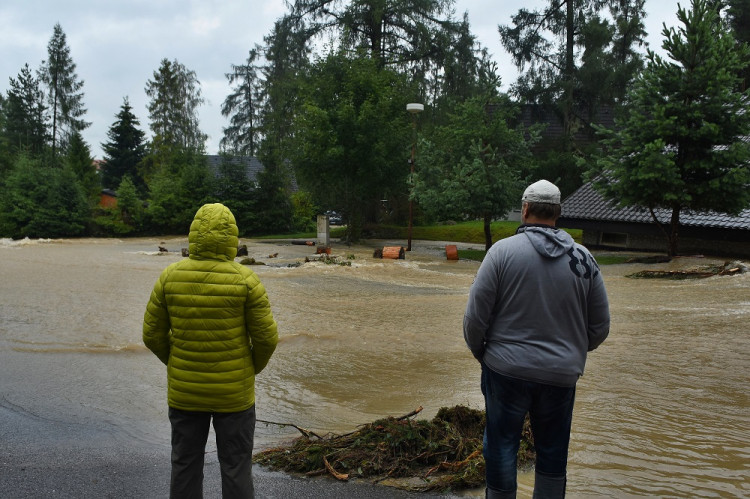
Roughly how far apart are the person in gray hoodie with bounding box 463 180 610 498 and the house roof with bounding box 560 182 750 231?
61.9 ft

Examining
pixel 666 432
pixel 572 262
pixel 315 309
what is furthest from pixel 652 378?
pixel 315 309

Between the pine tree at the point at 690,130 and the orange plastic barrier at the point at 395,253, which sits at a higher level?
the pine tree at the point at 690,130

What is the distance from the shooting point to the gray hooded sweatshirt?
3082 millimetres

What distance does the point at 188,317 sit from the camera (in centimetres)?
347

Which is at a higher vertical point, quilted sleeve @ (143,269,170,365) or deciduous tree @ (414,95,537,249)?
deciduous tree @ (414,95,537,249)

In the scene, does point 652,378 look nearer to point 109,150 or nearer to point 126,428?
point 126,428

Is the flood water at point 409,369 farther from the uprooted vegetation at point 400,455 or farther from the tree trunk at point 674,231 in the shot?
the tree trunk at point 674,231

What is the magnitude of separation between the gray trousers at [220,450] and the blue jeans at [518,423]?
1271 millimetres

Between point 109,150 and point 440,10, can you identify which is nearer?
point 440,10

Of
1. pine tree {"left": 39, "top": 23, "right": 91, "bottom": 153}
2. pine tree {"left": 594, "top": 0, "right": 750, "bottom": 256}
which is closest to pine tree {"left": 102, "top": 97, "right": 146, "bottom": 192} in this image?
pine tree {"left": 39, "top": 23, "right": 91, "bottom": 153}

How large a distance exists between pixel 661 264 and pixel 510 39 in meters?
17.9

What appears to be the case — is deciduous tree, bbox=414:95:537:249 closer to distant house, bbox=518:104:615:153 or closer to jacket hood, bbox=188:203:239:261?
distant house, bbox=518:104:615:153

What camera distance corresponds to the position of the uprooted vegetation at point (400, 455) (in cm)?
430

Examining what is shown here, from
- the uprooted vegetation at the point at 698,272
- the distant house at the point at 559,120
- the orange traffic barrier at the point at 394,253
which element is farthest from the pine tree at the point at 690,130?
the distant house at the point at 559,120
